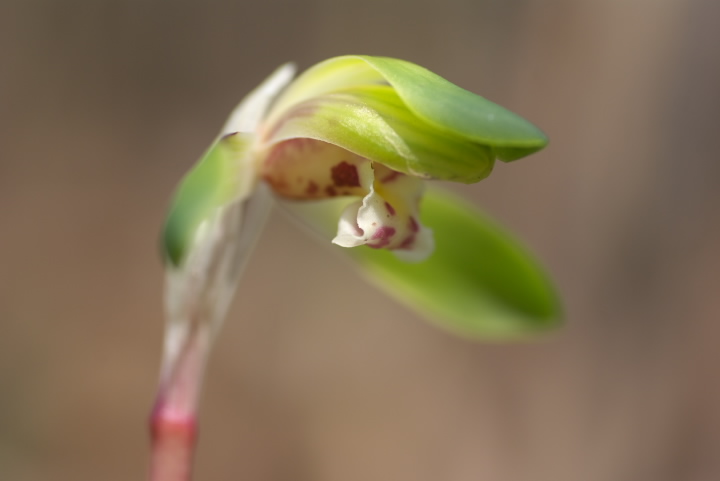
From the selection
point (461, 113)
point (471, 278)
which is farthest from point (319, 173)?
point (471, 278)

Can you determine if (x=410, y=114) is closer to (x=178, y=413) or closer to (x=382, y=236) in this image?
(x=382, y=236)

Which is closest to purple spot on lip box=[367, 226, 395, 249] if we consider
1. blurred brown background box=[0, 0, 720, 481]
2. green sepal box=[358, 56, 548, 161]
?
green sepal box=[358, 56, 548, 161]

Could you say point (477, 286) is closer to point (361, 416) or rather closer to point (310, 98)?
point (310, 98)

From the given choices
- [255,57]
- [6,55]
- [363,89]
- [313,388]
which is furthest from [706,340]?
[6,55]

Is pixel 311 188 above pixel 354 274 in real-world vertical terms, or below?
above

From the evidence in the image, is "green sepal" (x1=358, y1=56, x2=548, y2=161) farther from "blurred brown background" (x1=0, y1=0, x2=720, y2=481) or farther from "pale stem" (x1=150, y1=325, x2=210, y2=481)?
"blurred brown background" (x1=0, y1=0, x2=720, y2=481)

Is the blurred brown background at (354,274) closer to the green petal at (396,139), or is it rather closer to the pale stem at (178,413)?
the pale stem at (178,413)
